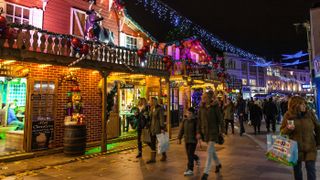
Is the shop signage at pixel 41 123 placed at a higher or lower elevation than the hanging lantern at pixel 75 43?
lower

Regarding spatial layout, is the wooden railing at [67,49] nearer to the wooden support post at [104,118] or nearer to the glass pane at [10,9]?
the wooden support post at [104,118]

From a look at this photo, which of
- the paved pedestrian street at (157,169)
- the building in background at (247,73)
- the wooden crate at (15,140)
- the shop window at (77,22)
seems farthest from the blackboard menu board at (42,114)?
the building in background at (247,73)

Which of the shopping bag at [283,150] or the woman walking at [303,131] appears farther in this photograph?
the woman walking at [303,131]

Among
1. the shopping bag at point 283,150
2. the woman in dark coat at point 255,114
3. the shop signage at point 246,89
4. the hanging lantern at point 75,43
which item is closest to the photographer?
the shopping bag at point 283,150

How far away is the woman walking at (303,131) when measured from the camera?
15.3 feet

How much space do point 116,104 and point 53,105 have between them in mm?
3646

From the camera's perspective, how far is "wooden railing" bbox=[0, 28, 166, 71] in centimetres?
841

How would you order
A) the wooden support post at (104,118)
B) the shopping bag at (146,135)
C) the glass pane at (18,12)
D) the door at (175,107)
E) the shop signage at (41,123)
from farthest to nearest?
the door at (175,107), the glass pane at (18,12), the wooden support post at (104,118), the shop signage at (41,123), the shopping bag at (146,135)

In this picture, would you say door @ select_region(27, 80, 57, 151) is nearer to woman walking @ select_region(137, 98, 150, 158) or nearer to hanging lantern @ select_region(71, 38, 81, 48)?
hanging lantern @ select_region(71, 38, 81, 48)

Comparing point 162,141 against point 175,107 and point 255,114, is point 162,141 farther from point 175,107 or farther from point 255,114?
point 175,107

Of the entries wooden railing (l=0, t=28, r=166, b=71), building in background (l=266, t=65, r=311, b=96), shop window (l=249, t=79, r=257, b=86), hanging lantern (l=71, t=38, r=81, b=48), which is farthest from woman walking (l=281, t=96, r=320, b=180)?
building in background (l=266, t=65, r=311, b=96)

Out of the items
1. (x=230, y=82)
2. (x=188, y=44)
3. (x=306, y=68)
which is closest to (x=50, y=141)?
(x=188, y=44)

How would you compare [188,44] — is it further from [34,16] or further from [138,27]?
[34,16]

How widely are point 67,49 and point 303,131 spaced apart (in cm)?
763
